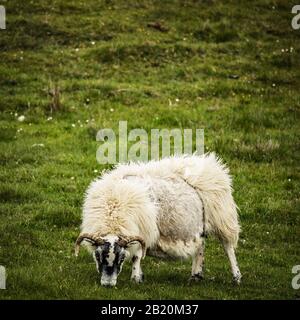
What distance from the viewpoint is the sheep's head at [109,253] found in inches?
384

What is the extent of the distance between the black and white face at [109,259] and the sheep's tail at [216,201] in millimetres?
2224

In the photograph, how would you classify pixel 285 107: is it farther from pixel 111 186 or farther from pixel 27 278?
pixel 27 278

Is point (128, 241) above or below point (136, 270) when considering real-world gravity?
above

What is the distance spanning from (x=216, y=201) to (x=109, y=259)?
2673 millimetres

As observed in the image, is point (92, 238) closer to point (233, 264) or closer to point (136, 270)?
point (136, 270)

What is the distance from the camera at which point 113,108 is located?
2109cm

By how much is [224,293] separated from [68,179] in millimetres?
6663

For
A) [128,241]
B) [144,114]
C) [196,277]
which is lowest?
[196,277]

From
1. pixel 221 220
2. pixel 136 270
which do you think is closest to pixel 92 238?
pixel 136 270
